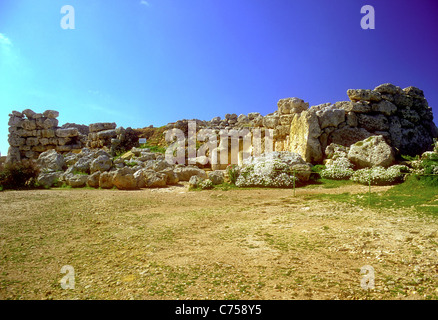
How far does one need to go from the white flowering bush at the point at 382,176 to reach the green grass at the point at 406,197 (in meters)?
0.48

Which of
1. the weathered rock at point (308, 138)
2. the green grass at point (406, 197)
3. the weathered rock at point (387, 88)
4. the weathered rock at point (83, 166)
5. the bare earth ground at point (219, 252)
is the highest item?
the weathered rock at point (387, 88)

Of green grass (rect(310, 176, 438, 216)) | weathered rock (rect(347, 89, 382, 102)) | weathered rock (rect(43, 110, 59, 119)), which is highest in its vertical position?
weathered rock (rect(43, 110, 59, 119))

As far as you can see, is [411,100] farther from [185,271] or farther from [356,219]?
[185,271]

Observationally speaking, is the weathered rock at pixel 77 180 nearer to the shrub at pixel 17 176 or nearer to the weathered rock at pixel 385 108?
the shrub at pixel 17 176

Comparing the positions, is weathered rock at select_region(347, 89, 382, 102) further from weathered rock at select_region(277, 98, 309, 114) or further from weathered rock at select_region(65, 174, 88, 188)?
weathered rock at select_region(65, 174, 88, 188)

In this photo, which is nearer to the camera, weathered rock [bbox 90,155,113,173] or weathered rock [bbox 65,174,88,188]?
weathered rock [bbox 65,174,88,188]

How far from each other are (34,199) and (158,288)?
9.23 meters

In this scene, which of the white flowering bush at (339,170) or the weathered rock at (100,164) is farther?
the weathered rock at (100,164)

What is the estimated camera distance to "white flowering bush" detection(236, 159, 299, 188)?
12258 millimetres

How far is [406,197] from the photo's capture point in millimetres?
8328

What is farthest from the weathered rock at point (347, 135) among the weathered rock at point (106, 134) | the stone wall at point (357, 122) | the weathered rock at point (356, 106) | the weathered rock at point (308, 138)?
the weathered rock at point (106, 134)

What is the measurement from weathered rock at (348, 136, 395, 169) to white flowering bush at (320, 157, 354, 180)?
1.43 feet

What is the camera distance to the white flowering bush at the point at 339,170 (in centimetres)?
1231

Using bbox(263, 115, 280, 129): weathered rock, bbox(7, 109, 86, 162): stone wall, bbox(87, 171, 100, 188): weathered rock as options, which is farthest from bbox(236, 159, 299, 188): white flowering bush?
bbox(7, 109, 86, 162): stone wall
